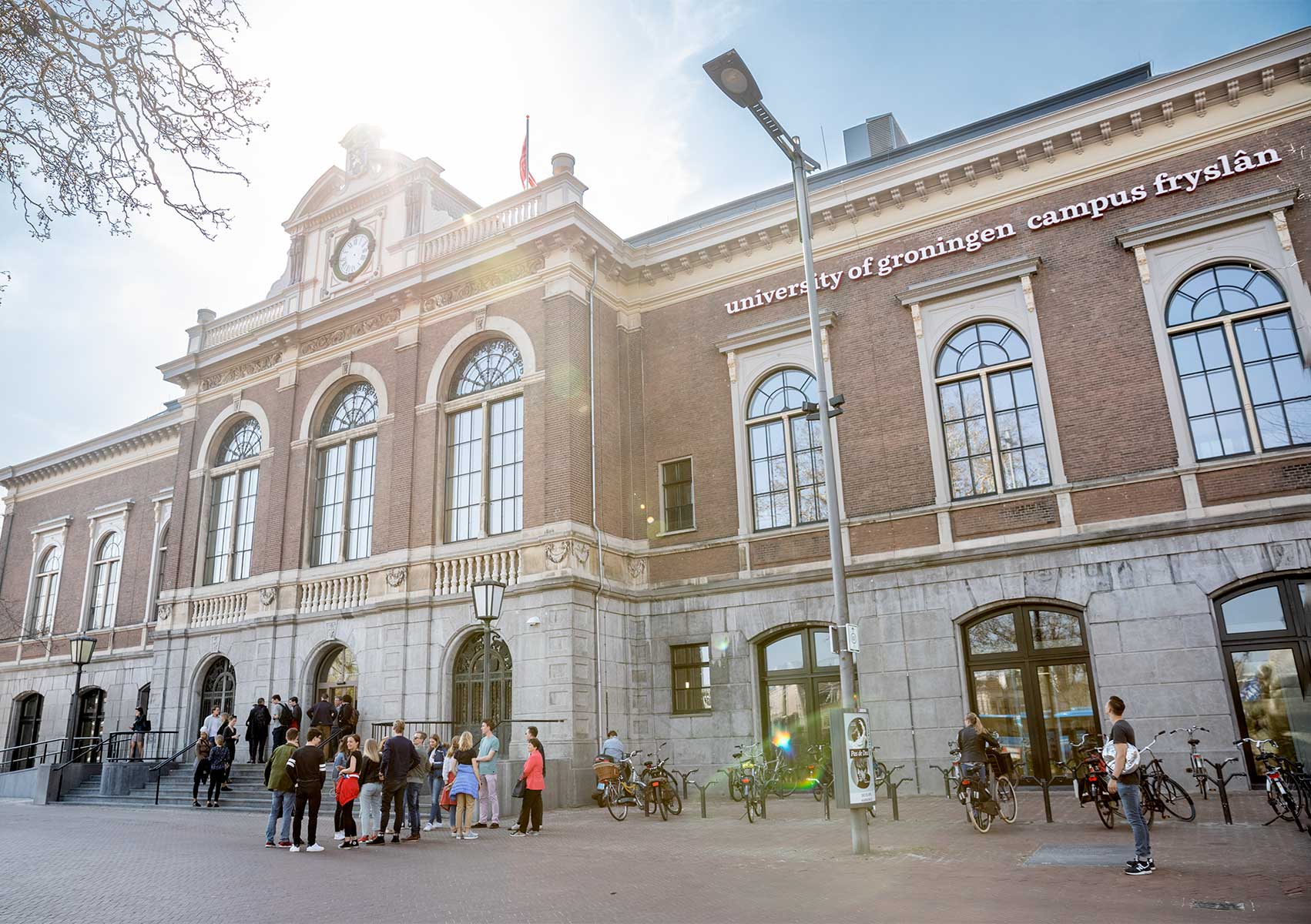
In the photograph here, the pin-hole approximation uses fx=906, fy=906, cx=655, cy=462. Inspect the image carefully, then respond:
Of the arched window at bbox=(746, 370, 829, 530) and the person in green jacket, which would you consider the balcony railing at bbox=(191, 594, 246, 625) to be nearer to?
the person in green jacket

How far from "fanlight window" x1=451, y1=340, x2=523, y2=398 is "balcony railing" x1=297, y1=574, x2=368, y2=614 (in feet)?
17.7

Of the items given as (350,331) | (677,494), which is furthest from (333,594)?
(677,494)

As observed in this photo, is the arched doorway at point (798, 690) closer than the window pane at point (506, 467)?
Yes

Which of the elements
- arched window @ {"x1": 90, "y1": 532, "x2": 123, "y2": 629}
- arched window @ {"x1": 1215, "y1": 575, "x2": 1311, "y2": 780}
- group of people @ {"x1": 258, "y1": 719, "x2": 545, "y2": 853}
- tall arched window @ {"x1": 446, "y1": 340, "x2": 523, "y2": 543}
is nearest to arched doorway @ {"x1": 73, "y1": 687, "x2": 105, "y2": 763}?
arched window @ {"x1": 90, "y1": 532, "x2": 123, "y2": 629}

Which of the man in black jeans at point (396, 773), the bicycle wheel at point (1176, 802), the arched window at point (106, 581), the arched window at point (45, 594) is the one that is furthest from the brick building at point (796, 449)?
the arched window at point (45, 594)

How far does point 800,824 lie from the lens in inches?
556

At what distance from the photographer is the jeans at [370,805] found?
13.4m

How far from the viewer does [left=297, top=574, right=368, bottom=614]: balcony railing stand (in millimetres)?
22938

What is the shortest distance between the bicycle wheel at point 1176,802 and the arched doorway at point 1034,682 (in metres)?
2.58

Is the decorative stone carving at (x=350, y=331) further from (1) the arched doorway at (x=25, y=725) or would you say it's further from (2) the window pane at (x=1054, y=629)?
(1) the arched doorway at (x=25, y=725)

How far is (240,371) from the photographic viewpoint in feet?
92.0

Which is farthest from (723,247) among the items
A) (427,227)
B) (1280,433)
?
(1280,433)

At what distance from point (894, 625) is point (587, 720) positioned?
6.69 metres

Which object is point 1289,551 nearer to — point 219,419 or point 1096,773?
point 1096,773
